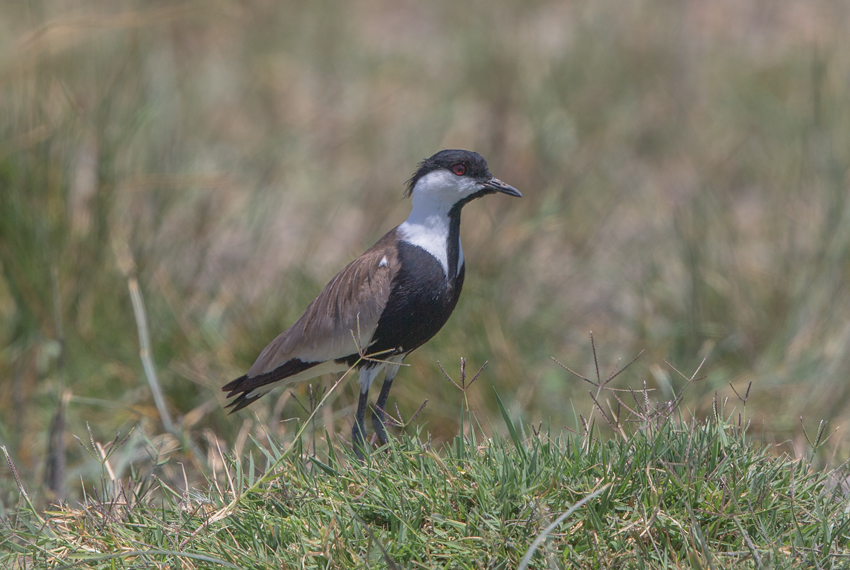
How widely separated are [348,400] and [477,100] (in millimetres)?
3994

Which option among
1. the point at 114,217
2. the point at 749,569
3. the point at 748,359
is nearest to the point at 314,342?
the point at 749,569

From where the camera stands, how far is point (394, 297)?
299 centimetres

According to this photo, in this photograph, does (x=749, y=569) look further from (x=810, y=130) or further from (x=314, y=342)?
(x=810, y=130)

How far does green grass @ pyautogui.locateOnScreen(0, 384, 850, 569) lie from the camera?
2.21 metres

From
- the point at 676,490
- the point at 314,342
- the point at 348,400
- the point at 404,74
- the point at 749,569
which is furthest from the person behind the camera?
the point at 404,74

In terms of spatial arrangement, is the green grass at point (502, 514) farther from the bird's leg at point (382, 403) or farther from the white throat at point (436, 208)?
the white throat at point (436, 208)

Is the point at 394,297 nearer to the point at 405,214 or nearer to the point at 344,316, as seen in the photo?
the point at 344,316

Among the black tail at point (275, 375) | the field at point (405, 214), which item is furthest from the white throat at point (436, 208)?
the field at point (405, 214)

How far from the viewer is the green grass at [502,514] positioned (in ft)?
7.25

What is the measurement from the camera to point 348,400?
4227 mm

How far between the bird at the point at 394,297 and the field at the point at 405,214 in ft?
0.71

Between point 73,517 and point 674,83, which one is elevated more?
point 674,83

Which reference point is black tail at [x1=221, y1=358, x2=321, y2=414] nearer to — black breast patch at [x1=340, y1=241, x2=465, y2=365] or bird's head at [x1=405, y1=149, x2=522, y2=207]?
black breast patch at [x1=340, y1=241, x2=465, y2=365]

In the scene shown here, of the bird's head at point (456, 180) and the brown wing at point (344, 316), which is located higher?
the bird's head at point (456, 180)
